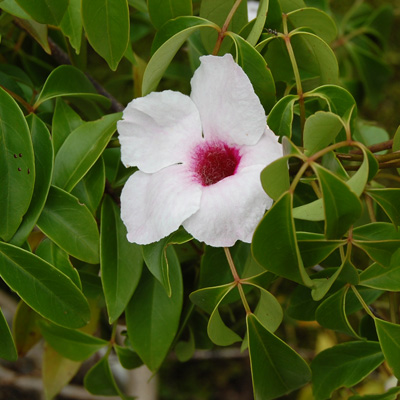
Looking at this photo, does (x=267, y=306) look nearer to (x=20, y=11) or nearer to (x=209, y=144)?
(x=209, y=144)

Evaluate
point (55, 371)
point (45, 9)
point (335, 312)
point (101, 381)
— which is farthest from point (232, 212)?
point (55, 371)

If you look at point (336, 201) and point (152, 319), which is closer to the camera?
point (336, 201)

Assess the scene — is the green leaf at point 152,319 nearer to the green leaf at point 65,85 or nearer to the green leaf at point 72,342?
the green leaf at point 72,342

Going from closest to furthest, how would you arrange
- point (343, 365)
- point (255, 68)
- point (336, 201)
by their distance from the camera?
1. point (336, 201)
2. point (255, 68)
3. point (343, 365)

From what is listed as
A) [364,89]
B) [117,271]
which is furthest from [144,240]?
[364,89]

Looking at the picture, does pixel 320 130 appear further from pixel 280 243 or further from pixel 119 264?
pixel 119 264

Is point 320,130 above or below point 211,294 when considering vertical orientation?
above
